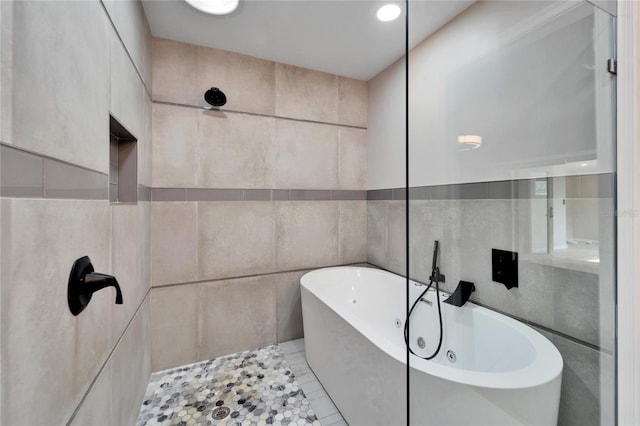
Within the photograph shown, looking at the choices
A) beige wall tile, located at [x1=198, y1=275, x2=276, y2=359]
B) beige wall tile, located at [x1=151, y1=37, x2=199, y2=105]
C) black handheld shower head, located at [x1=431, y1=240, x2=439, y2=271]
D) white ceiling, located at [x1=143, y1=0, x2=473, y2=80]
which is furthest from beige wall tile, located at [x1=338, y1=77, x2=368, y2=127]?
beige wall tile, located at [x1=198, y1=275, x2=276, y2=359]

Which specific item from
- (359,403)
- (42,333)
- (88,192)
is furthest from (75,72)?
(359,403)

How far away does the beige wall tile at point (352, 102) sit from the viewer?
276cm

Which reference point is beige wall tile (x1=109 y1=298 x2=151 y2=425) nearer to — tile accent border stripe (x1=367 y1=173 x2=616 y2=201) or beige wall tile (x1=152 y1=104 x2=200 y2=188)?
beige wall tile (x1=152 y1=104 x2=200 y2=188)

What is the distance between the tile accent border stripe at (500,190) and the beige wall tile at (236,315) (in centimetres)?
148

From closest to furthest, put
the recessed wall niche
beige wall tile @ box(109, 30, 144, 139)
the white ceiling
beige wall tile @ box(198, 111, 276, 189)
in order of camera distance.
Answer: beige wall tile @ box(109, 30, 144, 139) < the recessed wall niche < the white ceiling < beige wall tile @ box(198, 111, 276, 189)

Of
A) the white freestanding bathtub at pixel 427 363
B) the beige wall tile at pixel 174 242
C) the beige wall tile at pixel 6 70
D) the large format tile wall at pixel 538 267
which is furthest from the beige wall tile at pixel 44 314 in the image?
the large format tile wall at pixel 538 267

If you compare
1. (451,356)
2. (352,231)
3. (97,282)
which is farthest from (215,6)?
(451,356)

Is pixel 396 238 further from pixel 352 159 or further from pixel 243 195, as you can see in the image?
pixel 243 195

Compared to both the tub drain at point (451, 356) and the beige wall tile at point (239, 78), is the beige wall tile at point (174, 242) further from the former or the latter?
the tub drain at point (451, 356)

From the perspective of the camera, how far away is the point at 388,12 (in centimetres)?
185

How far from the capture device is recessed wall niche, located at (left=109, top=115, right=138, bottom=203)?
1.45m

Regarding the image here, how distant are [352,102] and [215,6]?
150 centimetres

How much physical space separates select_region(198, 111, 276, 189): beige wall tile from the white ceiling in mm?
577

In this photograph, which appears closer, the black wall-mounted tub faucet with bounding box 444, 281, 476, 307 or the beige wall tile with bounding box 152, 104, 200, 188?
the black wall-mounted tub faucet with bounding box 444, 281, 476, 307
